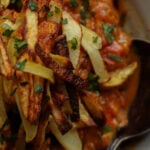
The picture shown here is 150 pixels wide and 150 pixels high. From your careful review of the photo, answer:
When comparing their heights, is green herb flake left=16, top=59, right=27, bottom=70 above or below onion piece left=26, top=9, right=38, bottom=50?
below

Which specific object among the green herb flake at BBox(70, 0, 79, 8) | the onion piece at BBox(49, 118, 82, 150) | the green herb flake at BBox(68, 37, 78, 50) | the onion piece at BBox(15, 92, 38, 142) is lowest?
the onion piece at BBox(49, 118, 82, 150)

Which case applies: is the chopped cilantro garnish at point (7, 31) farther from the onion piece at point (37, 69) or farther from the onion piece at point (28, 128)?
the onion piece at point (28, 128)

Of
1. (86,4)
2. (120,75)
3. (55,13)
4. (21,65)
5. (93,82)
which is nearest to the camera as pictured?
(21,65)

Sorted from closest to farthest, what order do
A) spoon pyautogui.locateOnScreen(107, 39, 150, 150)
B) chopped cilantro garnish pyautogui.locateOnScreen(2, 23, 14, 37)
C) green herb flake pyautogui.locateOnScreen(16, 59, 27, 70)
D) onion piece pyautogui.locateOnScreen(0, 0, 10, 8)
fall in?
green herb flake pyautogui.locateOnScreen(16, 59, 27, 70), chopped cilantro garnish pyautogui.locateOnScreen(2, 23, 14, 37), onion piece pyautogui.locateOnScreen(0, 0, 10, 8), spoon pyautogui.locateOnScreen(107, 39, 150, 150)

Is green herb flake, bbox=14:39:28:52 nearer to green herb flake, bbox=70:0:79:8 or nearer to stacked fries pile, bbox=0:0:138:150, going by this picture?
stacked fries pile, bbox=0:0:138:150

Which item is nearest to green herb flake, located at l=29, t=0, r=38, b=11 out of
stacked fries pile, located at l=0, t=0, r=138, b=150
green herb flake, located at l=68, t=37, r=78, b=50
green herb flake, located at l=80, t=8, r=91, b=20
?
stacked fries pile, located at l=0, t=0, r=138, b=150

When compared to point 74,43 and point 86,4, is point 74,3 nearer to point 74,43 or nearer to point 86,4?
point 86,4

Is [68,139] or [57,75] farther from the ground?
[57,75]

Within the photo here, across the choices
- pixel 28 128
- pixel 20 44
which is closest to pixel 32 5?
pixel 20 44
